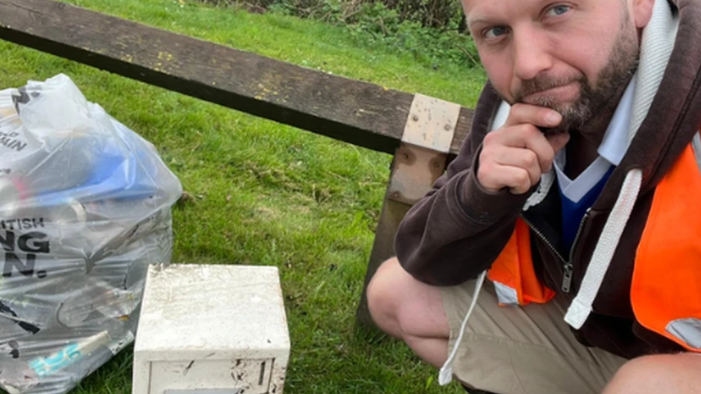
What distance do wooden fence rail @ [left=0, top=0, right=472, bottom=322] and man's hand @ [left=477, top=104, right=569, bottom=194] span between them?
0.54 meters

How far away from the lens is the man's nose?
1203mm

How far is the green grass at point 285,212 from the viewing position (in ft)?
6.66

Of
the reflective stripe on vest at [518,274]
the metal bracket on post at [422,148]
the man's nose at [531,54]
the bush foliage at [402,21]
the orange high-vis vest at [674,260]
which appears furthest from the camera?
the bush foliage at [402,21]

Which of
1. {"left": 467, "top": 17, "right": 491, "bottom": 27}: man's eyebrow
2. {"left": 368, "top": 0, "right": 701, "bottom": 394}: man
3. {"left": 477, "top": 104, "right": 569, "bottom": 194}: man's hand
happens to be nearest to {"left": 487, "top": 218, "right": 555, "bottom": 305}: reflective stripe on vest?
{"left": 368, "top": 0, "right": 701, "bottom": 394}: man

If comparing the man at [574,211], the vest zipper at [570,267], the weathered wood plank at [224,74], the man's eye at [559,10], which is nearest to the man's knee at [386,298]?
the man at [574,211]

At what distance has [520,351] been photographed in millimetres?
1657

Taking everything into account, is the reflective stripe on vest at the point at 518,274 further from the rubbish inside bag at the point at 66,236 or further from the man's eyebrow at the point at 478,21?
the rubbish inside bag at the point at 66,236

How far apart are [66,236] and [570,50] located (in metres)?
→ 1.32

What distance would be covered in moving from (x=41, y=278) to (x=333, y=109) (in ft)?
3.02

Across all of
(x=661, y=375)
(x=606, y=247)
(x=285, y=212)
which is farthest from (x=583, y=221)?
(x=285, y=212)

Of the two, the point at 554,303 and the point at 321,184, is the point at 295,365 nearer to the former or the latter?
the point at 554,303

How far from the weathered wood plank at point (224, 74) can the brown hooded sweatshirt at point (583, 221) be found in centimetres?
33

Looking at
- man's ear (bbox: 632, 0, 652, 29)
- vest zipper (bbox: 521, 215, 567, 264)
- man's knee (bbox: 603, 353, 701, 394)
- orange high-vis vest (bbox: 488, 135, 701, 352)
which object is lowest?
man's knee (bbox: 603, 353, 701, 394)

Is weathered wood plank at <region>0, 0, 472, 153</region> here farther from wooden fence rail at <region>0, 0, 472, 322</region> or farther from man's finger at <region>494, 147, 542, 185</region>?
man's finger at <region>494, 147, 542, 185</region>
